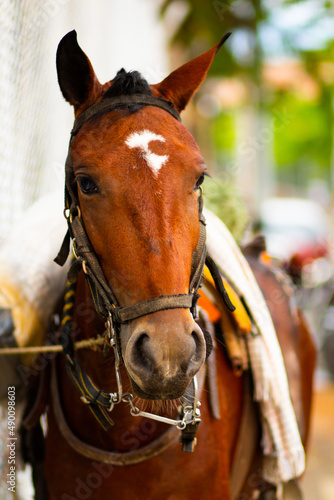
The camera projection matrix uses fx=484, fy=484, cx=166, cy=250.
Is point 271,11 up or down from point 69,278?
up

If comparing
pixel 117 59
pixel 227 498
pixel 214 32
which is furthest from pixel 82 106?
pixel 214 32

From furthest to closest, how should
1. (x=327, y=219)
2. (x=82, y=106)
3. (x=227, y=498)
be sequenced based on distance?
(x=327, y=219)
(x=227, y=498)
(x=82, y=106)

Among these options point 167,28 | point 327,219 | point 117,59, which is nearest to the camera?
point 117,59

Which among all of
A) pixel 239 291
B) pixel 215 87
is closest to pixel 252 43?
pixel 215 87

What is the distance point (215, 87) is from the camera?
13.8 meters

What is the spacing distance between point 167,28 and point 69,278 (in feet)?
30.7

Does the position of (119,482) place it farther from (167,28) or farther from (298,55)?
(298,55)

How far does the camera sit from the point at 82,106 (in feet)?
6.05

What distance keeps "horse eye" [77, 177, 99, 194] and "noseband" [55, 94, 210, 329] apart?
10cm

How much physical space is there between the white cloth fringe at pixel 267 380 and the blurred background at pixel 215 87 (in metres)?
0.40

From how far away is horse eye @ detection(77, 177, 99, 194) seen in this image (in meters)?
1.59

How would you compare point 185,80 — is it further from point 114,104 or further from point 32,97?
point 32,97

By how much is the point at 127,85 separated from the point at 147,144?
305 mm

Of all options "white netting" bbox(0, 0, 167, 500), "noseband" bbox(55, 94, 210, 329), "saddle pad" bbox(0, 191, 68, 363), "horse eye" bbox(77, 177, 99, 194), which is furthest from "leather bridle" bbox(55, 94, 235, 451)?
"white netting" bbox(0, 0, 167, 500)
